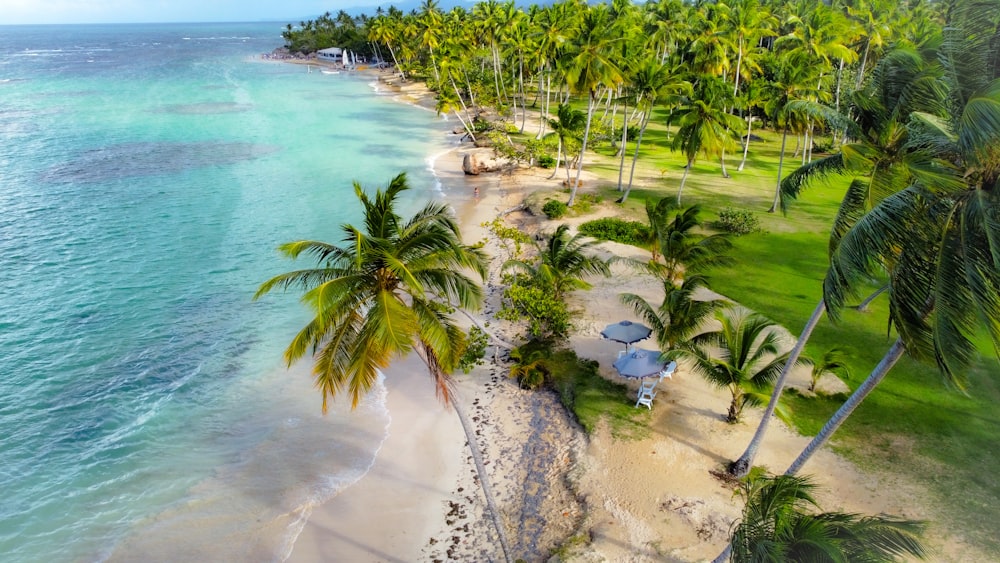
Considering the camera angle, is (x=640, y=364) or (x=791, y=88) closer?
(x=640, y=364)

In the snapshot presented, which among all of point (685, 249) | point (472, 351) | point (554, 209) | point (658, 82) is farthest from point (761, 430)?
point (658, 82)

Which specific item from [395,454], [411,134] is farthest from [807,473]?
[411,134]

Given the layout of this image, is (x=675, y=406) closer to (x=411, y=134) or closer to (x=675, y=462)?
(x=675, y=462)

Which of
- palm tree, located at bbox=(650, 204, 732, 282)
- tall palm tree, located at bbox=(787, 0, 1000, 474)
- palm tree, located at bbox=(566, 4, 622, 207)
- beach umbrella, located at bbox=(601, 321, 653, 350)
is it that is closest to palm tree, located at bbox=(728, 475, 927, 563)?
tall palm tree, located at bbox=(787, 0, 1000, 474)

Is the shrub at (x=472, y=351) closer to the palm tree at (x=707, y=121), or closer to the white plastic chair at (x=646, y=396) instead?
the white plastic chair at (x=646, y=396)

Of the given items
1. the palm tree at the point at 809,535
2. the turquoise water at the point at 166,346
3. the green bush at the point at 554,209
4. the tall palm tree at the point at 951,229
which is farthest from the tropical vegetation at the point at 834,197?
the turquoise water at the point at 166,346

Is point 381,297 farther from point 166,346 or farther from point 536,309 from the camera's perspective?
point 166,346

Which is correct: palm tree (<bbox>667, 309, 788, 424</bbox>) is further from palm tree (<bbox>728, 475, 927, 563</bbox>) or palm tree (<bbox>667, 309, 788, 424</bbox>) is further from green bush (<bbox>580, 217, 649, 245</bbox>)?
green bush (<bbox>580, 217, 649, 245</bbox>)
